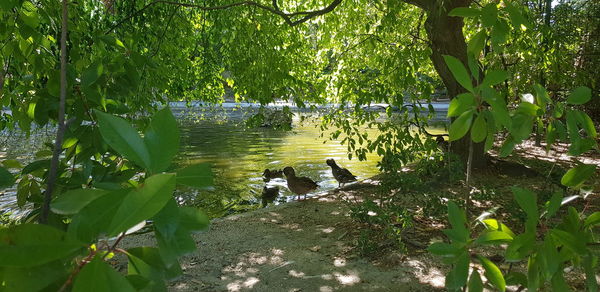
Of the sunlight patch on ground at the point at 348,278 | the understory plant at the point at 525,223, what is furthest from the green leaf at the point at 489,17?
the sunlight patch on ground at the point at 348,278

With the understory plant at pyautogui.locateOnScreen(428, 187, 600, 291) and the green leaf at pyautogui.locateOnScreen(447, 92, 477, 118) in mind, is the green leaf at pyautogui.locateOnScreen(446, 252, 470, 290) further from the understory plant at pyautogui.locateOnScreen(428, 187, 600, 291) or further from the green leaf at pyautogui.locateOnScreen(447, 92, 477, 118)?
the green leaf at pyautogui.locateOnScreen(447, 92, 477, 118)

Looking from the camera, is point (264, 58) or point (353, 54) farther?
point (353, 54)

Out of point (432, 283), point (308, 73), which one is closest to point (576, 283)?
point (432, 283)

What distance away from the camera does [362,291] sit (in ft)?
11.0

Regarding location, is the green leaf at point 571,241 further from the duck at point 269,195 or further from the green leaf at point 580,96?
the duck at point 269,195

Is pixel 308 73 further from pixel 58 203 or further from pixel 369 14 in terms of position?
pixel 58 203

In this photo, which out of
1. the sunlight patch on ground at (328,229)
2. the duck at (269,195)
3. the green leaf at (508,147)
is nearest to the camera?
the green leaf at (508,147)

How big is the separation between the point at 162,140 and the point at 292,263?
11.6 ft

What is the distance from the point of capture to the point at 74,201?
61 centimetres

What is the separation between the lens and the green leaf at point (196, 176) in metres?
0.68

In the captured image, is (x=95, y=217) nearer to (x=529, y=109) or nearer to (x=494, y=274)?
(x=494, y=274)

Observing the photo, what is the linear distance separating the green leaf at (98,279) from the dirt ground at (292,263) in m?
3.10

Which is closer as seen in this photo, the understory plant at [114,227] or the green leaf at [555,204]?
the understory plant at [114,227]

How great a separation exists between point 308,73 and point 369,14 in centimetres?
187
